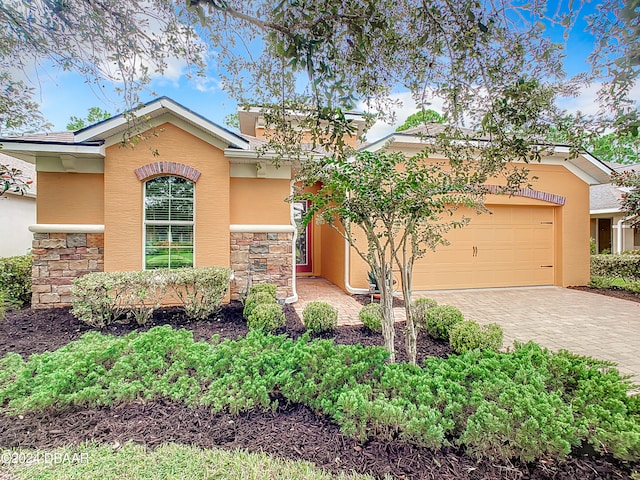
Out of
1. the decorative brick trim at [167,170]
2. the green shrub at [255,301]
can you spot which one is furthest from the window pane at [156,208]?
the green shrub at [255,301]

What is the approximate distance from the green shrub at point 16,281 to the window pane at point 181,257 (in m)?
3.37

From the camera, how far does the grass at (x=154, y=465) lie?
199 cm

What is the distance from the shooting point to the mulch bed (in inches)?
81.5

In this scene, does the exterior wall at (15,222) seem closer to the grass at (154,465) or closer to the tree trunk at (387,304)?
the grass at (154,465)

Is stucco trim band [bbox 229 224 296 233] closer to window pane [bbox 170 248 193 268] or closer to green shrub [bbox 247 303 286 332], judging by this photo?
window pane [bbox 170 248 193 268]

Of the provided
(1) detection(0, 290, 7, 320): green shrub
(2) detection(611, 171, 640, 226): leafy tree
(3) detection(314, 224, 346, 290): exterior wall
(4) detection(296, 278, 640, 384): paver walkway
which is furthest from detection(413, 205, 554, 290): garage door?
(1) detection(0, 290, 7, 320): green shrub

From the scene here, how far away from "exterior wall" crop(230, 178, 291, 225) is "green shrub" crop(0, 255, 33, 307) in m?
4.88

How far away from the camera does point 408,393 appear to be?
258 centimetres

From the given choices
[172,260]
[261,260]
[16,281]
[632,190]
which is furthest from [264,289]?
[632,190]

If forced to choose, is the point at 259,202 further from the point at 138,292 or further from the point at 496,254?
the point at 496,254

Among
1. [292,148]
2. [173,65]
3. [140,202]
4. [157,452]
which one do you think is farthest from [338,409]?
[140,202]

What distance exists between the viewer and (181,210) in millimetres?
6695

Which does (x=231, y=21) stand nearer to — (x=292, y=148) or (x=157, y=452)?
(x=292, y=148)

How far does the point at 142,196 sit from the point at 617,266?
47.4 ft
